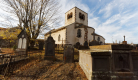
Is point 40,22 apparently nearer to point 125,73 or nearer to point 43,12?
point 43,12

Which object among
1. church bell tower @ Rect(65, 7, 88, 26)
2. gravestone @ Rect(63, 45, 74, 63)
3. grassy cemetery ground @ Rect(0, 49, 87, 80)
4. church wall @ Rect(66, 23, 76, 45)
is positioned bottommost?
grassy cemetery ground @ Rect(0, 49, 87, 80)

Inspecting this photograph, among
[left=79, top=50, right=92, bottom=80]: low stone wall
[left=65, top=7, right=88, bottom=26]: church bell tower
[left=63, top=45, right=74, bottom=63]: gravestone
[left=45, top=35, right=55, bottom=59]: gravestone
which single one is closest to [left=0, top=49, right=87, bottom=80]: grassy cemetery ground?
[left=79, top=50, right=92, bottom=80]: low stone wall

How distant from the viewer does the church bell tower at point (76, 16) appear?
62.1ft

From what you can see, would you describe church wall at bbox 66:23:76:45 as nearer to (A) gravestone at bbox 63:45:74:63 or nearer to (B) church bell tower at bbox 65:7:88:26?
(B) church bell tower at bbox 65:7:88:26

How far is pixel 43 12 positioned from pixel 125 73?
1463cm

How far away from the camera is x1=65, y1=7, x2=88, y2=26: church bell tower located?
62.1ft

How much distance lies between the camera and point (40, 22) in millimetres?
11820

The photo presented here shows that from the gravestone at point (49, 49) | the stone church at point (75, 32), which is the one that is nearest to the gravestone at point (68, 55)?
the gravestone at point (49, 49)

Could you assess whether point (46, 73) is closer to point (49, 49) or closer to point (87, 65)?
point (87, 65)

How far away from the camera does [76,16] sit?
19000mm

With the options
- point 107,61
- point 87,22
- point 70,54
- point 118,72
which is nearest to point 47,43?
point 70,54

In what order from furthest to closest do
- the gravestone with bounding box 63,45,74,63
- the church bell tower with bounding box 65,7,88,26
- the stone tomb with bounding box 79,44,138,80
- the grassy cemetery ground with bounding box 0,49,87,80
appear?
the church bell tower with bounding box 65,7,88,26, the gravestone with bounding box 63,45,74,63, the grassy cemetery ground with bounding box 0,49,87,80, the stone tomb with bounding box 79,44,138,80

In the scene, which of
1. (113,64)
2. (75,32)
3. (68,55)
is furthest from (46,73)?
(75,32)

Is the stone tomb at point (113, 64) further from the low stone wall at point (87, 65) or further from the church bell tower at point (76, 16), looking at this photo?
the church bell tower at point (76, 16)
